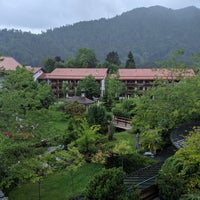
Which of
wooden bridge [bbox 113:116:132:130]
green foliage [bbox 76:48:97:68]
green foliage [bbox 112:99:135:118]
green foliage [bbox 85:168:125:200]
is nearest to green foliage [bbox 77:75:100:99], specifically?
green foliage [bbox 112:99:135:118]

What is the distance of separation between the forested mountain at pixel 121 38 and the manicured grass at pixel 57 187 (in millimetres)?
97506

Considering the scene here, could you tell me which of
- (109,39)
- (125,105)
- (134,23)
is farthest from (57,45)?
(125,105)

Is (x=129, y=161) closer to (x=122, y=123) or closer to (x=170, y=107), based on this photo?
(x=170, y=107)

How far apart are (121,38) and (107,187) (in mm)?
151326

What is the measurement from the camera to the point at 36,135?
12328 mm

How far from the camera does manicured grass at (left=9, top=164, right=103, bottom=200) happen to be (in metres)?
12.9

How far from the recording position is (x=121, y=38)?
6127 inches

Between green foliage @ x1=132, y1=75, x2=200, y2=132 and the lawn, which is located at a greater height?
green foliage @ x1=132, y1=75, x2=200, y2=132

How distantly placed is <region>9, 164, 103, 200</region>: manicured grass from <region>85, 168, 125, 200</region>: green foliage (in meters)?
3.72

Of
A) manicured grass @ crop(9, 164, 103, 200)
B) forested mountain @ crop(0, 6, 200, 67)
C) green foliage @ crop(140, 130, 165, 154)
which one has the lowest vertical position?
manicured grass @ crop(9, 164, 103, 200)

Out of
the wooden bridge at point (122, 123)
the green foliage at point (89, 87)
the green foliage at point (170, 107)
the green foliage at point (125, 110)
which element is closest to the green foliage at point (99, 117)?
the wooden bridge at point (122, 123)

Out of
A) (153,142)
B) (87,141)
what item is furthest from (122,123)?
(87,141)

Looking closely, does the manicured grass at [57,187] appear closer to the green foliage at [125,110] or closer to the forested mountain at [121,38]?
the green foliage at [125,110]

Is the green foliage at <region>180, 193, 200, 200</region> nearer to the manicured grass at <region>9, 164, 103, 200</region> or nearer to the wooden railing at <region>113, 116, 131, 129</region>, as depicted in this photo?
the manicured grass at <region>9, 164, 103, 200</region>
